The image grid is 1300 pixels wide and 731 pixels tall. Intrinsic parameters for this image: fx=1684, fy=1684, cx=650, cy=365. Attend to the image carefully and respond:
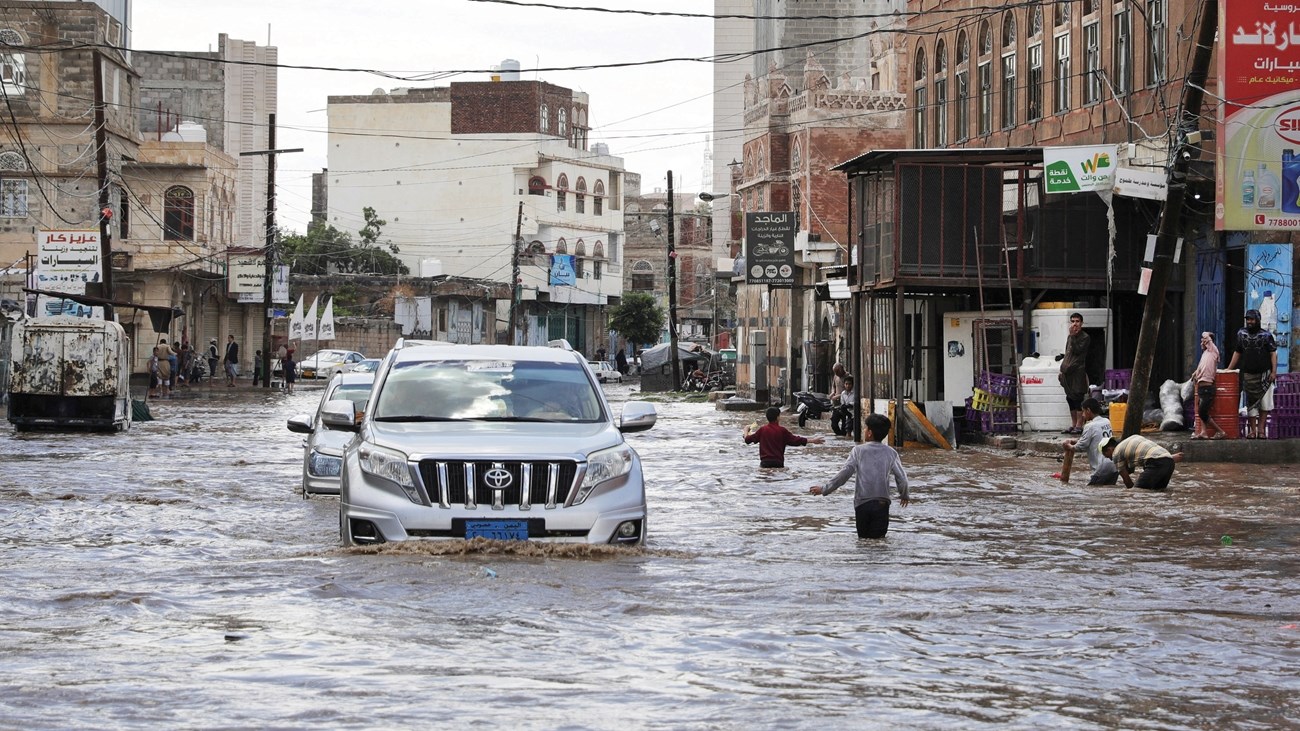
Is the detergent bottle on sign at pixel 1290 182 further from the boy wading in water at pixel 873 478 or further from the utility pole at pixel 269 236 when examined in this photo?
the utility pole at pixel 269 236

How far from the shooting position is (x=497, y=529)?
35.8ft

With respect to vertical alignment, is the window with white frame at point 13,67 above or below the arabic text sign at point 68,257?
above

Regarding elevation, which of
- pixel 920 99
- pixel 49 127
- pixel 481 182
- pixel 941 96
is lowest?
pixel 941 96

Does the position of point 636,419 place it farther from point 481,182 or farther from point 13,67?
point 481,182

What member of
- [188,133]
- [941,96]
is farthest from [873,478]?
[188,133]

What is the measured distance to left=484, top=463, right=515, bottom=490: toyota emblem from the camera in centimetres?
1096

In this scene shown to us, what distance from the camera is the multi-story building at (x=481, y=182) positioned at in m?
97.2

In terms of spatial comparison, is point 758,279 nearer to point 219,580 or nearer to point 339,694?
point 219,580

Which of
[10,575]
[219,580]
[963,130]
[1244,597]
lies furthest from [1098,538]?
[963,130]

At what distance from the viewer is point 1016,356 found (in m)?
28.1

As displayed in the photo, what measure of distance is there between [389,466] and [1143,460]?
405 inches

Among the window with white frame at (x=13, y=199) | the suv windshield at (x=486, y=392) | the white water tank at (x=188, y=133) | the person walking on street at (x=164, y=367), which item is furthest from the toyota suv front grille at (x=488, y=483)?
the white water tank at (x=188, y=133)

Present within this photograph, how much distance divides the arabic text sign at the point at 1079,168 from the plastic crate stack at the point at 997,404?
11.1 ft

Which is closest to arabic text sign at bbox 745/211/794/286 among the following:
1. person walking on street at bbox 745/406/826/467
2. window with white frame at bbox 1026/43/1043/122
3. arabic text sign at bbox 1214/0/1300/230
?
window with white frame at bbox 1026/43/1043/122
